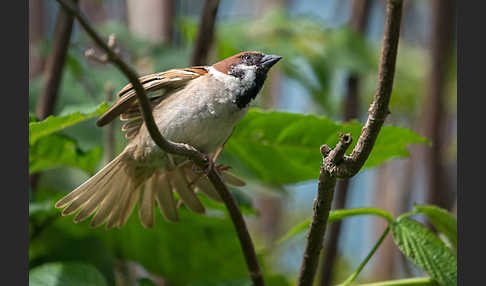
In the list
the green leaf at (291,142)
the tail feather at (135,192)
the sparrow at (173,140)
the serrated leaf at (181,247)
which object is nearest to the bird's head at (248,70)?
the sparrow at (173,140)

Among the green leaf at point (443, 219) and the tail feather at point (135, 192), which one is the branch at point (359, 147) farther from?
the tail feather at point (135, 192)

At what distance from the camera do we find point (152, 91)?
183 centimetres

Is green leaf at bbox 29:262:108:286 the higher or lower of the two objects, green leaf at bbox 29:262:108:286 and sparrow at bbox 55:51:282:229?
the lower

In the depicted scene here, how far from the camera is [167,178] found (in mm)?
1908

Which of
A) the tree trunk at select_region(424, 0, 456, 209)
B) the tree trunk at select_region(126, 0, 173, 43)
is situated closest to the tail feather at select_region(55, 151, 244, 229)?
the tree trunk at select_region(126, 0, 173, 43)

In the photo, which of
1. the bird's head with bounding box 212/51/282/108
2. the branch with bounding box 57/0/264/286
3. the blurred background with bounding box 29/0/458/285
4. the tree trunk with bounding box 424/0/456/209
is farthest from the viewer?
the tree trunk with bounding box 424/0/456/209

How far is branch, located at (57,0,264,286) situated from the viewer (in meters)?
0.90

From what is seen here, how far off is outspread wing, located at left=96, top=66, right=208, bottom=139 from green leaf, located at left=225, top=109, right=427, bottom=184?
214 mm

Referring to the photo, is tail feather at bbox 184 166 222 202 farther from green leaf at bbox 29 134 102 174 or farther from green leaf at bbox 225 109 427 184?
green leaf at bbox 29 134 102 174

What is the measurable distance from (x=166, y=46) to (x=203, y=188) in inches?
37.9

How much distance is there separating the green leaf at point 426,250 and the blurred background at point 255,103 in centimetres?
49

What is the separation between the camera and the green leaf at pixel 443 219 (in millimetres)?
1500

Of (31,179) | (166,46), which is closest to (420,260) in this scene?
(31,179)

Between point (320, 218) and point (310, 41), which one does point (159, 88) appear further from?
point (310, 41)
